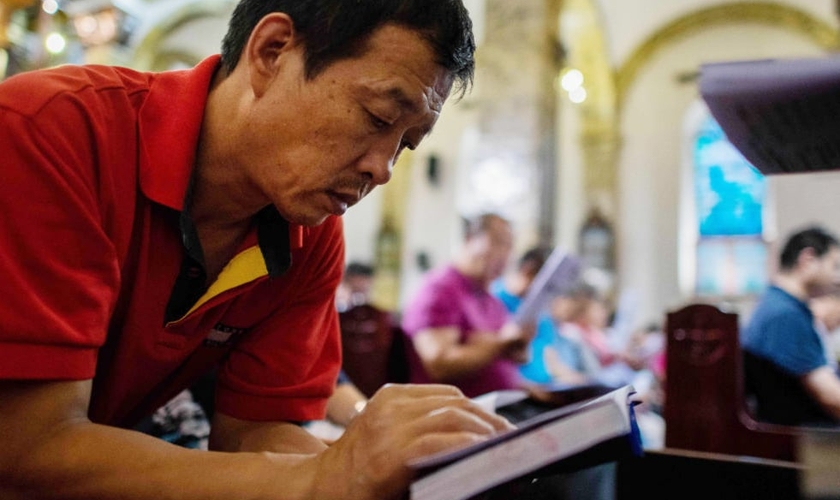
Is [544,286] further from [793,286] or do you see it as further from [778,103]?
[778,103]

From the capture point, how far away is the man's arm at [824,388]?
282cm

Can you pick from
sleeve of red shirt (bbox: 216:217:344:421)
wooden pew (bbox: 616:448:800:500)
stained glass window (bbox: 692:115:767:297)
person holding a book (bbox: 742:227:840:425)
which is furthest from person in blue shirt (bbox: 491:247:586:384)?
stained glass window (bbox: 692:115:767:297)

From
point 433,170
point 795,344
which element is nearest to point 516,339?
point 795,344

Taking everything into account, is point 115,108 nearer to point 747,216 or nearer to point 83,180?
point 83,180

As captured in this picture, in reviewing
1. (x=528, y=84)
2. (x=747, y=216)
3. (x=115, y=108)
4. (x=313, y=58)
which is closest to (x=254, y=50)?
(x=313, y=58)

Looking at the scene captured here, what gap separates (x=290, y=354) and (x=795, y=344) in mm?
2339

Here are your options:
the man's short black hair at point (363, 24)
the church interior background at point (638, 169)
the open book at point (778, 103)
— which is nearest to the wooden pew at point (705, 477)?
the open book at point (778, 103)

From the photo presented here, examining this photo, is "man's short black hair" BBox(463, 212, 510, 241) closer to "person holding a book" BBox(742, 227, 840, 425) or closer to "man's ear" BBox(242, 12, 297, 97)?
"person holding a book" BBox(742, 227, 840, 425)

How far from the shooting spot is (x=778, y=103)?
41.3 inches

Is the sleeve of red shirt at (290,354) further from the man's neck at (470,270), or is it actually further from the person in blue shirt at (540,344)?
the person in blue shirt at (540,344)

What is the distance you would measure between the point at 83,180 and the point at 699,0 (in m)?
12.3

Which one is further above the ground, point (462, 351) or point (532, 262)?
point (532, 262)

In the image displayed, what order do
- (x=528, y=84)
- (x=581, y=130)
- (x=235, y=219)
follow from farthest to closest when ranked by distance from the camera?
(x=581, y=130) < (x=528, y=84) < (x=235, y=219)

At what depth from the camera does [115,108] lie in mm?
1004
